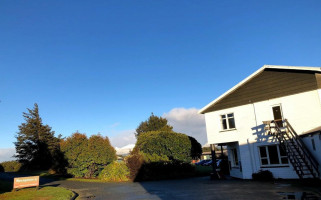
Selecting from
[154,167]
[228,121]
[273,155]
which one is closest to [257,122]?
[228,121]

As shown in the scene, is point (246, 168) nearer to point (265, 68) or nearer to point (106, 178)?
point (265, 68)

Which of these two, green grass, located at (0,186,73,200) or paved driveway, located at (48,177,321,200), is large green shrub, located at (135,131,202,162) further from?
green grass, located at (0,186,73,200)

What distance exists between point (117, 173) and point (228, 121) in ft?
42.6

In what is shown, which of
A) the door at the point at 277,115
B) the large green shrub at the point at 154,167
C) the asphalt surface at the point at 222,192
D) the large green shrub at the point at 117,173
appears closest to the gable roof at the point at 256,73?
the door at the point at 277,115

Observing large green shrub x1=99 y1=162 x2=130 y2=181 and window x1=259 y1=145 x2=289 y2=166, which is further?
large green shrub x1=99 y1=162 x2=130 y2=181

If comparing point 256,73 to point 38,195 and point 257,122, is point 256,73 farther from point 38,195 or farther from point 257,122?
point 38,195

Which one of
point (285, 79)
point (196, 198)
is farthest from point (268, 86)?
point (196, 198)

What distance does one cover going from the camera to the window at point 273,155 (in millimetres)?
18234

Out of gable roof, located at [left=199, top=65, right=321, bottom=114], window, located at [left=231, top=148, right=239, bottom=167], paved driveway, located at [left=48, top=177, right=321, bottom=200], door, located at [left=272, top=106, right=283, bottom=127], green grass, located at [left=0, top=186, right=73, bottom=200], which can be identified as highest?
gable roof, located at [left=199, top=65, right=321, bottom=114]

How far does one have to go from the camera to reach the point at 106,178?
25359 mm

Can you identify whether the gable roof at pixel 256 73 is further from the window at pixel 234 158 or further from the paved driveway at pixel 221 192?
the paved driveway at pixel 221 192

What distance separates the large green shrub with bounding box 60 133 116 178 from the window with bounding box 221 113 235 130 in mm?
14902

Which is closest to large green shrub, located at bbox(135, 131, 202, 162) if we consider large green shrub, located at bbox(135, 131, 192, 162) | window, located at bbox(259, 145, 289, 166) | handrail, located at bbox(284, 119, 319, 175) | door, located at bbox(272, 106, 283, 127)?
large green shrub, located at bbox(135, 131, 192, 162)

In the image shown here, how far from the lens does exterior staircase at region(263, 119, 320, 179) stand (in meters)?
15.8
